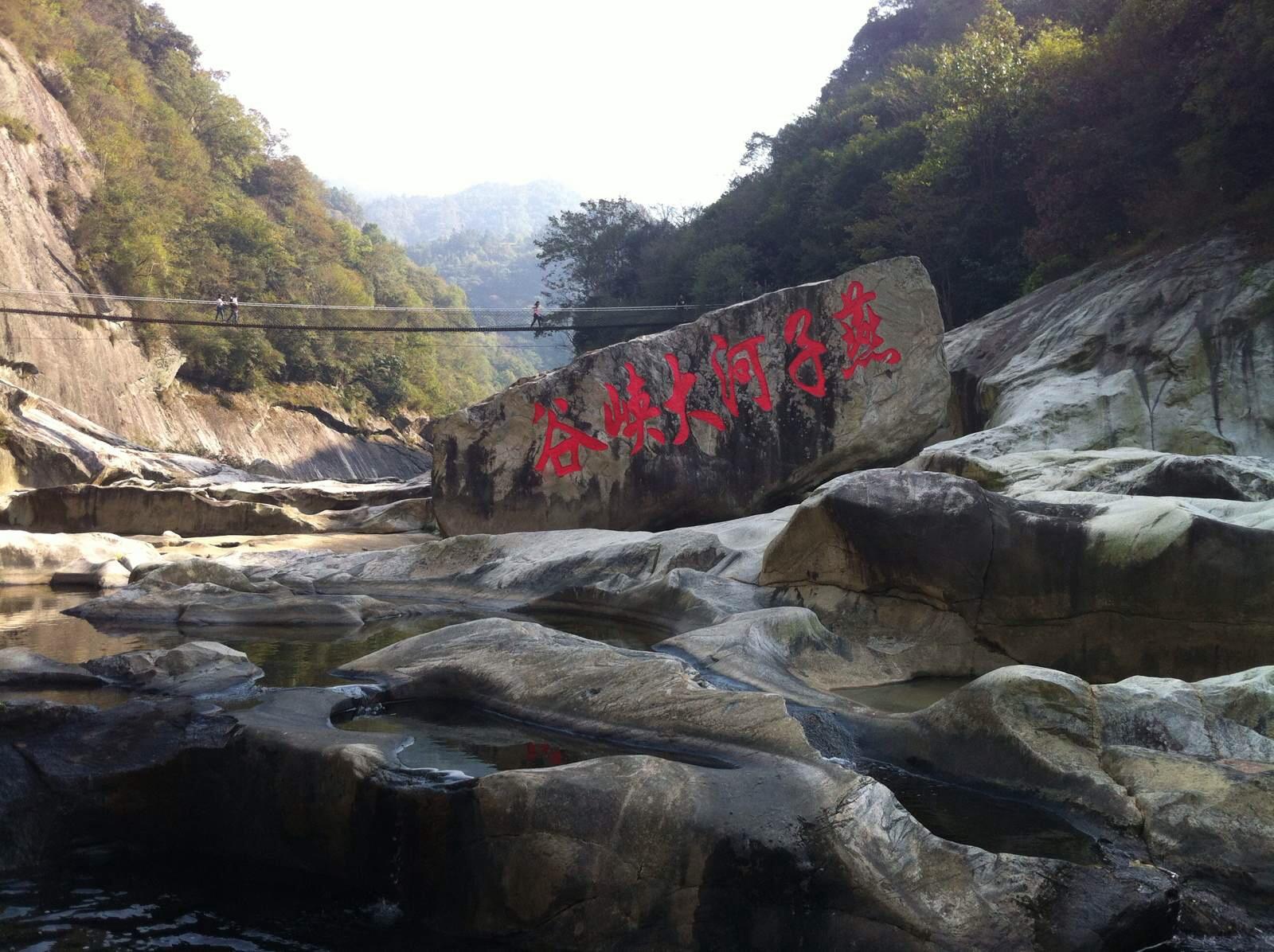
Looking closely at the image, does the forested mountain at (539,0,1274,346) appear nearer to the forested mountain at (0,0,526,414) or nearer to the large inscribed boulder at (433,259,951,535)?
the large inscribed boulder at (433,259,951,535)

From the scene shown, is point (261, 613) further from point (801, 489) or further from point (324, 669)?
point (801, 489)

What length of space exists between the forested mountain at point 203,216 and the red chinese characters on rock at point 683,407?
19.9 m

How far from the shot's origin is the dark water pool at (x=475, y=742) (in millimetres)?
3676

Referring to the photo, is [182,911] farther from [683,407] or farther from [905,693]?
[683,407]

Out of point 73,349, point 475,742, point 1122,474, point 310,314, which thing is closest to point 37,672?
point 475,742

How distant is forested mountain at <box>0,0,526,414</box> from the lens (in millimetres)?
25938

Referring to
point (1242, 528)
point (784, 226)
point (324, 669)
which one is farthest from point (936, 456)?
point (784, 226)

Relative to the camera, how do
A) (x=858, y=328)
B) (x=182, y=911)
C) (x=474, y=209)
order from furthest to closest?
(x=474, y=209) → (x=858, y=328) → (x=182, y=911)

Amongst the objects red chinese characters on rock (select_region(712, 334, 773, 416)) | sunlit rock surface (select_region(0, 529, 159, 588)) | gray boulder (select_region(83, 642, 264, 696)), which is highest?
red chinese characters on rock (select_region(712, 334, 773, 416))

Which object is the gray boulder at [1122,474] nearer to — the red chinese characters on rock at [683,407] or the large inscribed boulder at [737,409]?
the large inscribed boulder at [737,409]

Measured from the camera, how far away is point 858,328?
9.89m

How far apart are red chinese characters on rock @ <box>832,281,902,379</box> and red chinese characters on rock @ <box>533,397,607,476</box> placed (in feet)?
8.41

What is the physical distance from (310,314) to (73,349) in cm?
1008

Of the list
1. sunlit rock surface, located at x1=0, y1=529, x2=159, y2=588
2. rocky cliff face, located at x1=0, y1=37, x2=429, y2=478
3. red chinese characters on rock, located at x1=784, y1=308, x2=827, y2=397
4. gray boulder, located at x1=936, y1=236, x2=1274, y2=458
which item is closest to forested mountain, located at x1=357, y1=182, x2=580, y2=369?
rocky cliff face, located at x1=0, y1=37, x2=429, y2=478
